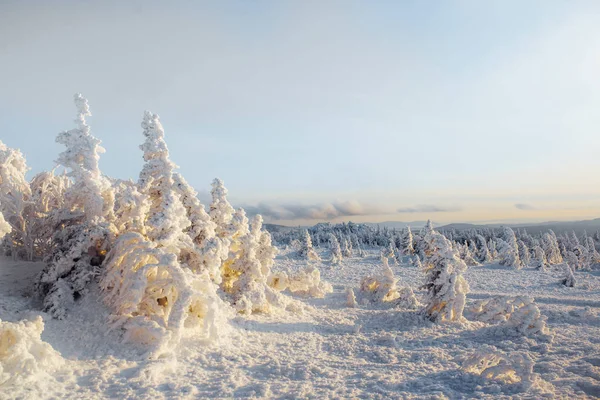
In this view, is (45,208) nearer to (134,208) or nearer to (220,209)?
(134,208)

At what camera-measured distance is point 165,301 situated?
15750 millimetres

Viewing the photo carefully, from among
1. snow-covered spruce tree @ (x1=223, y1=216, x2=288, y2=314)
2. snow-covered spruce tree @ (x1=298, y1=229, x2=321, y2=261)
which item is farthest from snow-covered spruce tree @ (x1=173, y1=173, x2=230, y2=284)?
snow-covered spruce tree @ (x1=298, y1=229, x2=321, y2=261)

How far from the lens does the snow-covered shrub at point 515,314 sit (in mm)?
18362

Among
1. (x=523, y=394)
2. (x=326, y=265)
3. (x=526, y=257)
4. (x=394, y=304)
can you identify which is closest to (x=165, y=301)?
(x=523, y=394)

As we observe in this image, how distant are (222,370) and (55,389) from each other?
4681mm

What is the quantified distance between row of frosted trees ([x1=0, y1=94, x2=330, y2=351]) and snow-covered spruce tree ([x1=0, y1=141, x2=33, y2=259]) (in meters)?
0.05

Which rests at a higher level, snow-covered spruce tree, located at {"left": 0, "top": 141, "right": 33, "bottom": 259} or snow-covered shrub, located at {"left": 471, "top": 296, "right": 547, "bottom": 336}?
snow-covered spruce tree, located at {"left": 0, "top": 141, "right": 33, "bottom": 259}

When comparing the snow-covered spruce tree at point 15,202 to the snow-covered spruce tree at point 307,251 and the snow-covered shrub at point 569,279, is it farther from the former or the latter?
the snow-covered shrub at point 569,279

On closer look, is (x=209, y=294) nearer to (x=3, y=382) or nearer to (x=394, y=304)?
(x=3, y=382)

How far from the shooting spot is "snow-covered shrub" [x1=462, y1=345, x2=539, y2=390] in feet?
40.3

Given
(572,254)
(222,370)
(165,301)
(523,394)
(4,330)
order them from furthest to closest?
1. (572,254)
2. (165,301)
3. (222,370)
4. (523,394)
5. (4,330)

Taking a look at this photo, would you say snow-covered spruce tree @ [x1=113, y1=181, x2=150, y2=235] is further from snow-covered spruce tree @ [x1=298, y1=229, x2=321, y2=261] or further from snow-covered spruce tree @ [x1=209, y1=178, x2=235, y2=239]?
snow-covered spruce tree @ [x1=298, y1=229, x2=321, y2=261]

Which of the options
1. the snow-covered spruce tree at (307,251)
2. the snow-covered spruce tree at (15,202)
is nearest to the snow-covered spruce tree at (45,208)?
the snow-covered spruce tree at (15,202)

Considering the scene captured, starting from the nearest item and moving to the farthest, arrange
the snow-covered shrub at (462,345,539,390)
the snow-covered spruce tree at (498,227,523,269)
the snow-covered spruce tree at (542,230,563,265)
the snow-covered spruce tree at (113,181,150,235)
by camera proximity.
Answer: the snow-covered shrub at (462,345,539,390) → the snow-covered spruce tree at (113,181,150,235) → the snow-covered spruce tree at (498,227,523,269) → the snow-covered spruce tree at (542,230,563,265)
